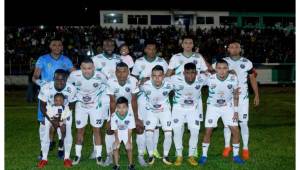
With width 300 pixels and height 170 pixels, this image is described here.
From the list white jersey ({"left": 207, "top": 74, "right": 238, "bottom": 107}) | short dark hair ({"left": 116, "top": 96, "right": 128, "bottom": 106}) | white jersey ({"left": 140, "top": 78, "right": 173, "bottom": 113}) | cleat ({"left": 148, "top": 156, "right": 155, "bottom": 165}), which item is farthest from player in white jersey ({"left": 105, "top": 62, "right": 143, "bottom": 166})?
white jersey ({"left": 207, "top": 74, "right": 238, "bottom": 107})

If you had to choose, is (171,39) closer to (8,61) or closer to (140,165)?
(8,61)

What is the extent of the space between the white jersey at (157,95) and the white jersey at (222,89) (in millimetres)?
843

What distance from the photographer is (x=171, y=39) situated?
141ft

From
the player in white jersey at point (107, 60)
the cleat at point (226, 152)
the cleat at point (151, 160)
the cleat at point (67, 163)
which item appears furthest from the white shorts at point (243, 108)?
the cleat at point (67, 163)

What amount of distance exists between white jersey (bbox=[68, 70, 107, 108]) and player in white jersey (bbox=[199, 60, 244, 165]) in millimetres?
2188

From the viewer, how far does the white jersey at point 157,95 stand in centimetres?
1104

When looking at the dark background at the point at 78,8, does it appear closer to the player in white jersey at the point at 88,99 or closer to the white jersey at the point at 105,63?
the white jersey at the point at 105,63

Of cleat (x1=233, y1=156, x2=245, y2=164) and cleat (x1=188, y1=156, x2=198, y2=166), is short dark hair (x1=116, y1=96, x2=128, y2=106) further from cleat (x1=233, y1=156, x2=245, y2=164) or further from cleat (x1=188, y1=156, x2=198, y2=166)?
cleat (x1=233, y1=156, x2=245, y2=164)

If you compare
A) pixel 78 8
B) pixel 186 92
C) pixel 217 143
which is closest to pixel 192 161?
pixel 186 92

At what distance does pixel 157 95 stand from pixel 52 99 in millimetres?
2079

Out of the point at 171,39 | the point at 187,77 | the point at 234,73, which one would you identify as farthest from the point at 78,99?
the point at 171,39

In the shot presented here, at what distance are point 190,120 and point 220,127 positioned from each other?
600 centimetres

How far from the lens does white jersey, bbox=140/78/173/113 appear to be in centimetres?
1104

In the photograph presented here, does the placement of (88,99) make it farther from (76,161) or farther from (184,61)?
(184,61)
